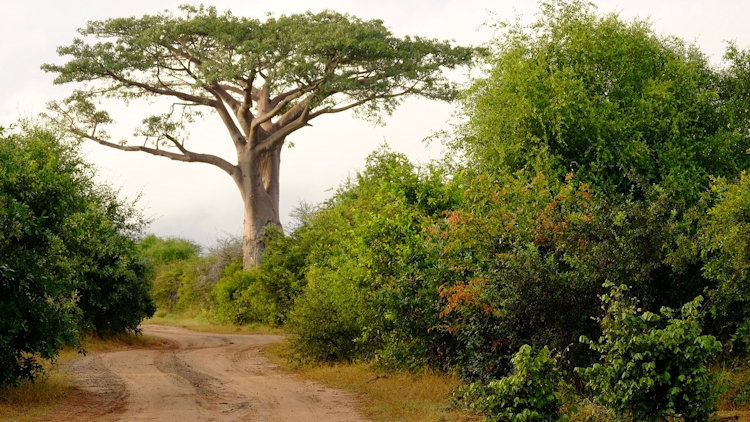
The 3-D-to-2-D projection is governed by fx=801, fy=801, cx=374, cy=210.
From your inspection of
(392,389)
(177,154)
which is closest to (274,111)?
(177,154)

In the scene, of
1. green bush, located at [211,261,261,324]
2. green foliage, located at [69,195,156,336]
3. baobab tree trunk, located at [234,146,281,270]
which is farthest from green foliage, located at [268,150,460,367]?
baobab tree trunk, located at [234,146,281,270]

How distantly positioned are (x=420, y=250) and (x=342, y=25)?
1702 centimetres

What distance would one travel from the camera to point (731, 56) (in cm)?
2072

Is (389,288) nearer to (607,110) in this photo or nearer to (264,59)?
(607,110)

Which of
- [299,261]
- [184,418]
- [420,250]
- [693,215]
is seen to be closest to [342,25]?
→ [299,261]

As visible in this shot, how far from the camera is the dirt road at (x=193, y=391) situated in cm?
1168

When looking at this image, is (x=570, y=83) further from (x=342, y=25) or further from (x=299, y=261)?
(x=299, y=261)

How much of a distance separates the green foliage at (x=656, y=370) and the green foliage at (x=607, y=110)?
29.4ft

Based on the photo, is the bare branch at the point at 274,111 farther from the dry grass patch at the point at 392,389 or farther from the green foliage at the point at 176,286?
the dry grass patch at the point at 392,389

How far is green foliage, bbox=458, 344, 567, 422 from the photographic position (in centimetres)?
908

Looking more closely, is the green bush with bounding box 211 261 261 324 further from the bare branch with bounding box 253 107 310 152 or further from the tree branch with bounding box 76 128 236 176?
the bare branch with bounding box 253 107 310 152

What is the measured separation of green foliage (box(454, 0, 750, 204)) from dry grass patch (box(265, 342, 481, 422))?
5.56 m

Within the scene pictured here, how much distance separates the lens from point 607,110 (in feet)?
60.7

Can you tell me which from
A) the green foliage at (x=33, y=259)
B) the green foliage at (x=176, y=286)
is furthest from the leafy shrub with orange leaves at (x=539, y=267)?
the green foliage at (x=176, y=286)
